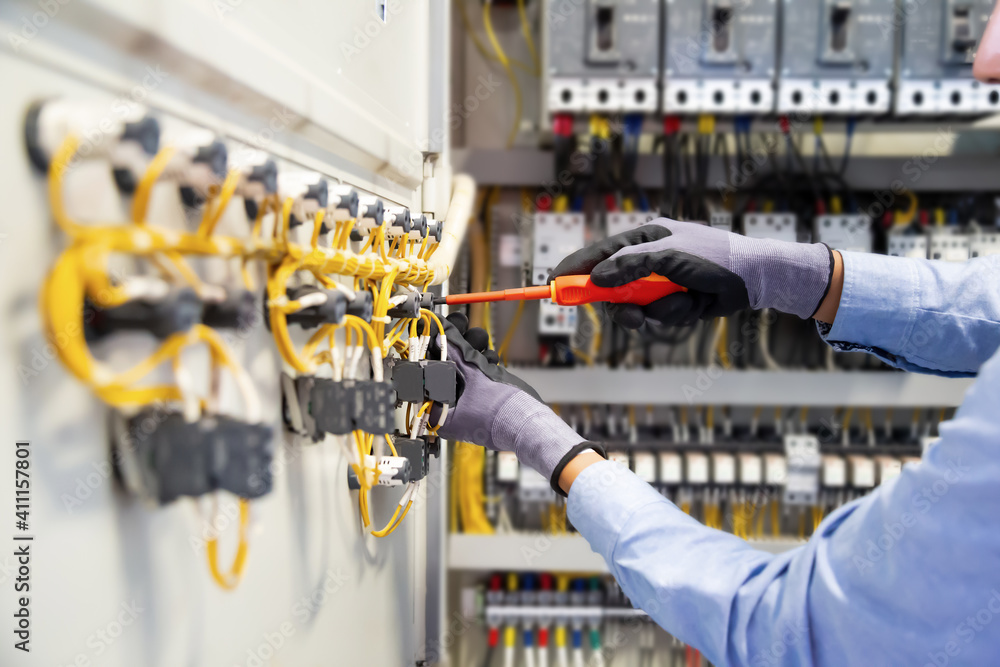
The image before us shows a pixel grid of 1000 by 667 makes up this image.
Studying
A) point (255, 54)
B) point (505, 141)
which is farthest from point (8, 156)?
point (505, 141)

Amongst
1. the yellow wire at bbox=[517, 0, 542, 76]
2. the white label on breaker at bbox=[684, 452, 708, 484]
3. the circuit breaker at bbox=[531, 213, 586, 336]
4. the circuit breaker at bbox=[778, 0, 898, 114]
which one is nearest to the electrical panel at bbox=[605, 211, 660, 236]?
the circuit breaker at bbox=[531, 213, 586, 336]

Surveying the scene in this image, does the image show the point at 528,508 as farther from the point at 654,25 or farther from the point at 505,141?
the point at 654,25

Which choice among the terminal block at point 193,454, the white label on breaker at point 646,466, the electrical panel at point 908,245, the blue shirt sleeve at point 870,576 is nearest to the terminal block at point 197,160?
the terminal block at point 193,454

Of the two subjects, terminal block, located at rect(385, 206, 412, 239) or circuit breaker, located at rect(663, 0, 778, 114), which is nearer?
terminal block, located at rect(385, 206, 412, 239)

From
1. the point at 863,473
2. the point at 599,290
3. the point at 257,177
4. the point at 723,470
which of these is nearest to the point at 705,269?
the point at 599,290

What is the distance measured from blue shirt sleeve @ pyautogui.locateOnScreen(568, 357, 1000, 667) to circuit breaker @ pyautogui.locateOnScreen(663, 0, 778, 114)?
0.96 m

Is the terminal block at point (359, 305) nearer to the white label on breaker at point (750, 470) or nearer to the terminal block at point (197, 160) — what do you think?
the terminal block at point (197, 160)

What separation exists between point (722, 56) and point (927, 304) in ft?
2.28

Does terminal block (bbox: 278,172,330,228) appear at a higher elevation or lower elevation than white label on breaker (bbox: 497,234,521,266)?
lower

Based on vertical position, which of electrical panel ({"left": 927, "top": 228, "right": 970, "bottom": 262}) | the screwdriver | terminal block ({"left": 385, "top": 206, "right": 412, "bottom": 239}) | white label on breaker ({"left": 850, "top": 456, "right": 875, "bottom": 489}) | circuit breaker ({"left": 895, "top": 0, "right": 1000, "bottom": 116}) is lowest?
white label on breaker ({"left": 850, "top": 456, "right": 875, "bottom": 489})

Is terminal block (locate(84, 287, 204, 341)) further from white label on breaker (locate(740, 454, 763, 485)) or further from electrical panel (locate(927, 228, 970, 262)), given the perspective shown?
electrical panel (locate(927, 228, 970, 262))

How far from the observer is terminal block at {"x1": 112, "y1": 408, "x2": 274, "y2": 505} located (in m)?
0.31

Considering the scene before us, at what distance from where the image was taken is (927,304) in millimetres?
829

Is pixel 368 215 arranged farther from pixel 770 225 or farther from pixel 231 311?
pixel 770 225
